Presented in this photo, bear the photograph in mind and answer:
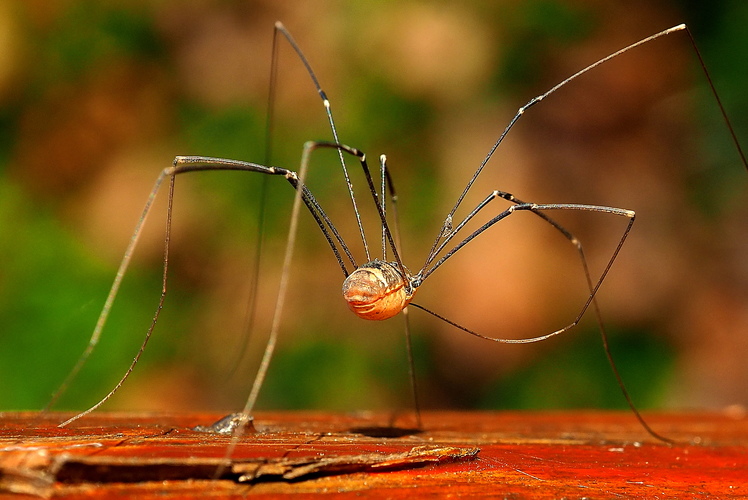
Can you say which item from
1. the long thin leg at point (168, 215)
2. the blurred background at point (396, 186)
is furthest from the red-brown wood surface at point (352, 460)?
the blurred background at point (396, 186)

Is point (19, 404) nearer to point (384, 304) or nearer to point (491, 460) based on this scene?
point (384, 304)

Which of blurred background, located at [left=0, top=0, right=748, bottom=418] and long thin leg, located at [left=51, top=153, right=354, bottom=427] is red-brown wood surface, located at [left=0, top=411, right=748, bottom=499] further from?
blurred background, located at [left=0, top=0, right=748, bottom=418]

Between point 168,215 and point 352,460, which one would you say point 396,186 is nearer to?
point 168,215

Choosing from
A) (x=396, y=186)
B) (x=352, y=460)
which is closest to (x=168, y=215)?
(x=352, y=460)

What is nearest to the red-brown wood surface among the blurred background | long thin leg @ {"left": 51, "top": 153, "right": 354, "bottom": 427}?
long thin leg @ {"left": 51, "top": 153, "right": 354, "bottom": 427}

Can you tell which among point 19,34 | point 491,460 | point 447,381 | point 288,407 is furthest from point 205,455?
point 19,34

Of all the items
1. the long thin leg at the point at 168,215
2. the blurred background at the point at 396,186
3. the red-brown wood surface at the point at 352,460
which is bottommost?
the red-brown wood surface at the point at 352,460

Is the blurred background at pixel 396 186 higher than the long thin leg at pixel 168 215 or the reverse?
higher

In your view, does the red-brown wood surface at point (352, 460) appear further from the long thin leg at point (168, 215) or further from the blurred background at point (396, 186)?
the blurred background at point (396, 186)

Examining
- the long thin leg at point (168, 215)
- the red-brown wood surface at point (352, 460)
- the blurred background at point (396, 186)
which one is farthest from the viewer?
the blurred background at point (396, 186)
